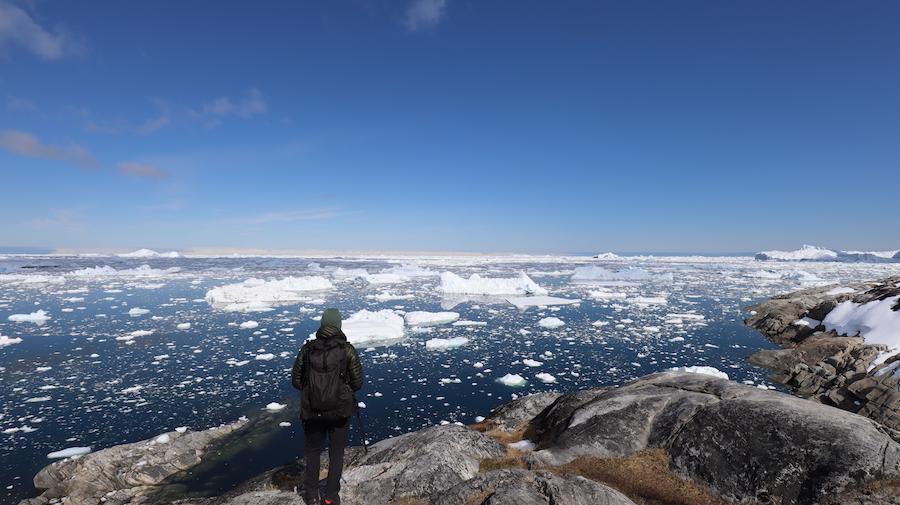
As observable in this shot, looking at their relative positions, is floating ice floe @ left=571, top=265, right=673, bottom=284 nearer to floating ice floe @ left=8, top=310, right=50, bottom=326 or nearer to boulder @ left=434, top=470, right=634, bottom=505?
floating ice floe @ left=8, top=310, right=50, bottom=326

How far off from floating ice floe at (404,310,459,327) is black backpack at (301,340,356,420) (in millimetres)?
23378

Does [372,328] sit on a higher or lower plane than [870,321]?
lower

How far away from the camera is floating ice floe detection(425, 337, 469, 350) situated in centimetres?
2334

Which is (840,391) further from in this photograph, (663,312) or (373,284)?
(373,284)

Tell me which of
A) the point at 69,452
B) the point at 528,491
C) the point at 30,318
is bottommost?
the point at 69,452

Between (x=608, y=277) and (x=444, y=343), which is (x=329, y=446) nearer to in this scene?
(x=444, y=343)

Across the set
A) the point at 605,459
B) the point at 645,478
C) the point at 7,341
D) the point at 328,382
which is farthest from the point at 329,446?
the point at 7,341

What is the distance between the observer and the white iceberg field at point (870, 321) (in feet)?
62.7

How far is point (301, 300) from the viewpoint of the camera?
4050 cm

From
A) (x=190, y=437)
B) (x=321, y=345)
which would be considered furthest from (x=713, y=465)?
(x=190, y=437)

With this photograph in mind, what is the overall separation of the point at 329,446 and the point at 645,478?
533cm

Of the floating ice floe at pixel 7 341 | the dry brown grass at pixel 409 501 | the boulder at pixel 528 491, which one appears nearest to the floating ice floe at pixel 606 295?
the boulder at pixel 528 491

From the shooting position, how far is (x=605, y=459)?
821 centimetres

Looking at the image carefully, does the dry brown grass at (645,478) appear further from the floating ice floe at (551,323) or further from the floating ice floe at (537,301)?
the floating ice floe at (537,301)
